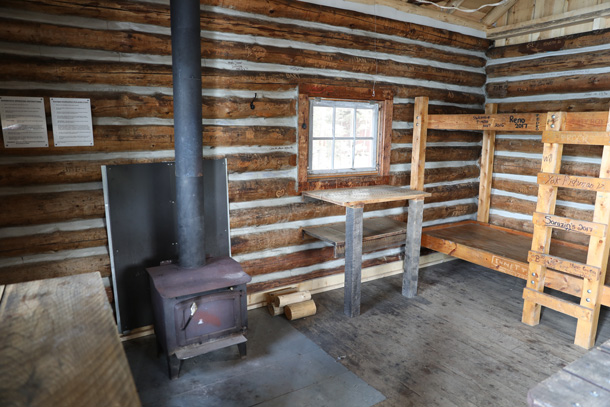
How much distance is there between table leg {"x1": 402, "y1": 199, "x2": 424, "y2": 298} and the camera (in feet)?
15.7

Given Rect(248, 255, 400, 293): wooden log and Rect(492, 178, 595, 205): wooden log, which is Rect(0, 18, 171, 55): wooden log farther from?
Rect(492, 178, 595, 205): wooden log

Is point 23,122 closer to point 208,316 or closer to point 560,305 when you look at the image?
point 208,316

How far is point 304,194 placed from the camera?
4.70m

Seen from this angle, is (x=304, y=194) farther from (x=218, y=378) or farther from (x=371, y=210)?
(x=218, y=378)

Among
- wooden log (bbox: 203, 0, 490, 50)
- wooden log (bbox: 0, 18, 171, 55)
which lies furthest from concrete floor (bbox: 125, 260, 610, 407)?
wooden log (bbox: 203, 0, 490, 50)

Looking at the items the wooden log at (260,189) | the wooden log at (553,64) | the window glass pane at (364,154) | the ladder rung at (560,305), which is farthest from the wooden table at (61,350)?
the wooden log at (553,64)

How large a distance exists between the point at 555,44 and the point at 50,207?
6293 mm

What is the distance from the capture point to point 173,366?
3.31 m

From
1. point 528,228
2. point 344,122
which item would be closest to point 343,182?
point 344,122

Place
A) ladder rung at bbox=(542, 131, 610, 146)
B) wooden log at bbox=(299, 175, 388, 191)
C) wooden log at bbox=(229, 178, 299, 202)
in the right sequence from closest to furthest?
ladder rung at bbox=(542, 131, 610, 146)
wooden log at bbox=(229, 178, 299, 202)
wooden log at bbox=(299, 175, 388, 191)

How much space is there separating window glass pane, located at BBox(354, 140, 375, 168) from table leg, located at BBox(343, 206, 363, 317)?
4.06ft

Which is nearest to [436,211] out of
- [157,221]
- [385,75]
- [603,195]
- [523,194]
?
[523,194]

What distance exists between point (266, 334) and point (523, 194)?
433 centimetres

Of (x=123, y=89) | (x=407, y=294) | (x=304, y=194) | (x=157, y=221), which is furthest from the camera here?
(x=407, y=294)
